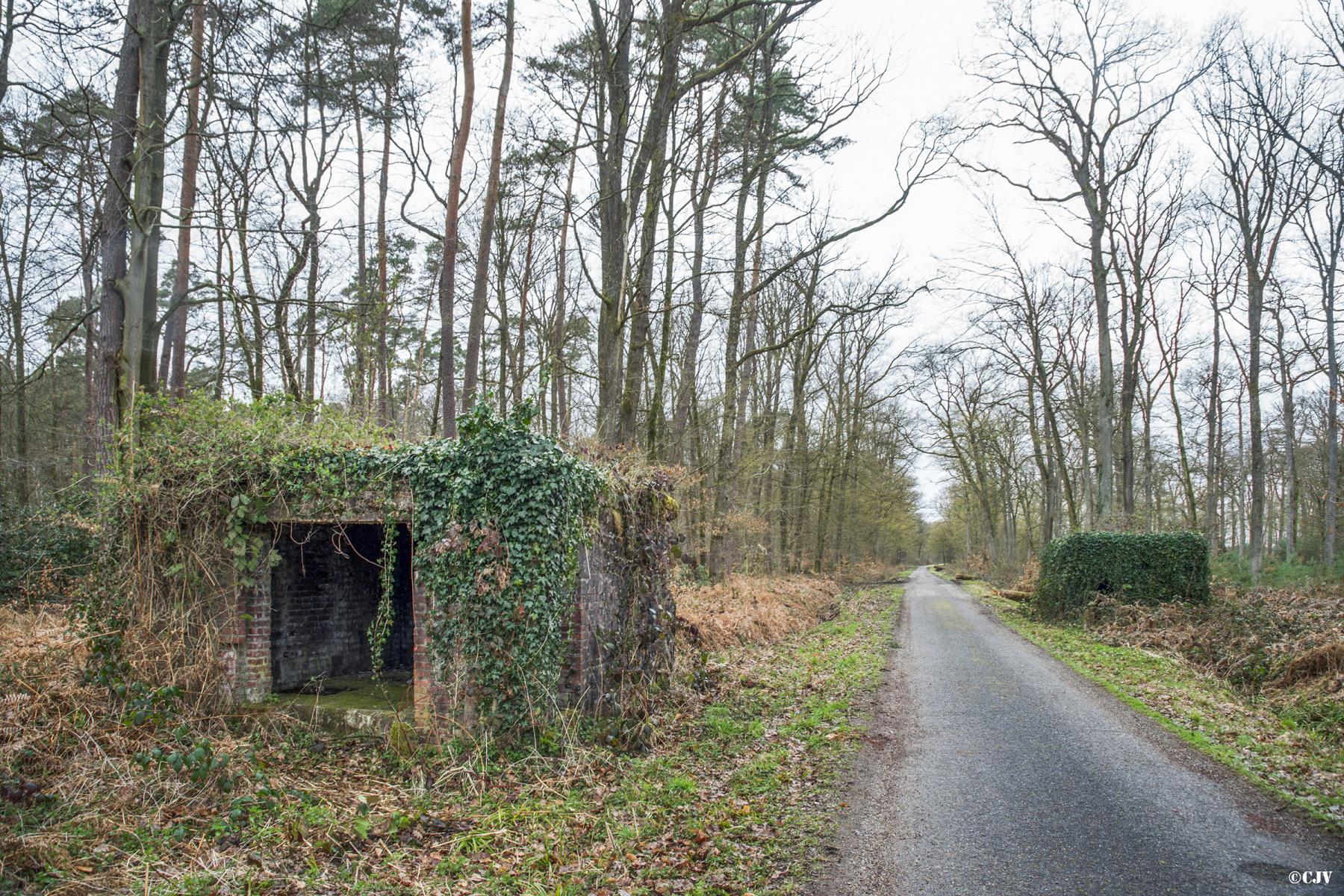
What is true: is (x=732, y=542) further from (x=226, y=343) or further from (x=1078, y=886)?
(x=1078, y=886)

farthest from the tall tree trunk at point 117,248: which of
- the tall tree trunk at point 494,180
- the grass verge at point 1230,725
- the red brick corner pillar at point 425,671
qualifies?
the grass verge at point 1230,725

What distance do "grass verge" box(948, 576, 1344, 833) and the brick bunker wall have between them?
8.42 m

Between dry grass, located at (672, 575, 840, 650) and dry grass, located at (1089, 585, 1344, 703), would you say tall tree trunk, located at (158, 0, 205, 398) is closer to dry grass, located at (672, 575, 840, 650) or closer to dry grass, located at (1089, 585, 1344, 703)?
dry grass, located at (672, 575, 840, 650)

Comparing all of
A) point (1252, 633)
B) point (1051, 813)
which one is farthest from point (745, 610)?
point (1051, 813)

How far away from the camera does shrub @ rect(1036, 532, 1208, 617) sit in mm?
15086

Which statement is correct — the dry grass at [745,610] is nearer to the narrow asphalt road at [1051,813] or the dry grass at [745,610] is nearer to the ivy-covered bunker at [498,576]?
the ivy-covered bunker at [498,576]

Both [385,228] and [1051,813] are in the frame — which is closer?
[1051,813]

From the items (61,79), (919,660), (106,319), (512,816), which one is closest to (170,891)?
(512,816)

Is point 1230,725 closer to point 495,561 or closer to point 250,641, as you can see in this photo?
point 495,561

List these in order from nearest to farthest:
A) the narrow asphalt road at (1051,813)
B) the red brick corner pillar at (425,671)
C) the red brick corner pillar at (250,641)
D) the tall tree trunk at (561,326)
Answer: the narrow asphalt road at (1051,813), the red brick corner pillar at (425,671), the red brick corner pillar at (250,641), the tall tree trunk at (561,326)

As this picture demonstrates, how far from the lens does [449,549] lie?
22.4 feet

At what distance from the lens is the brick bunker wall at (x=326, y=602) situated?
8.84m

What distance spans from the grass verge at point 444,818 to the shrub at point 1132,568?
421 inches

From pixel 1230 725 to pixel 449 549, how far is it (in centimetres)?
788
